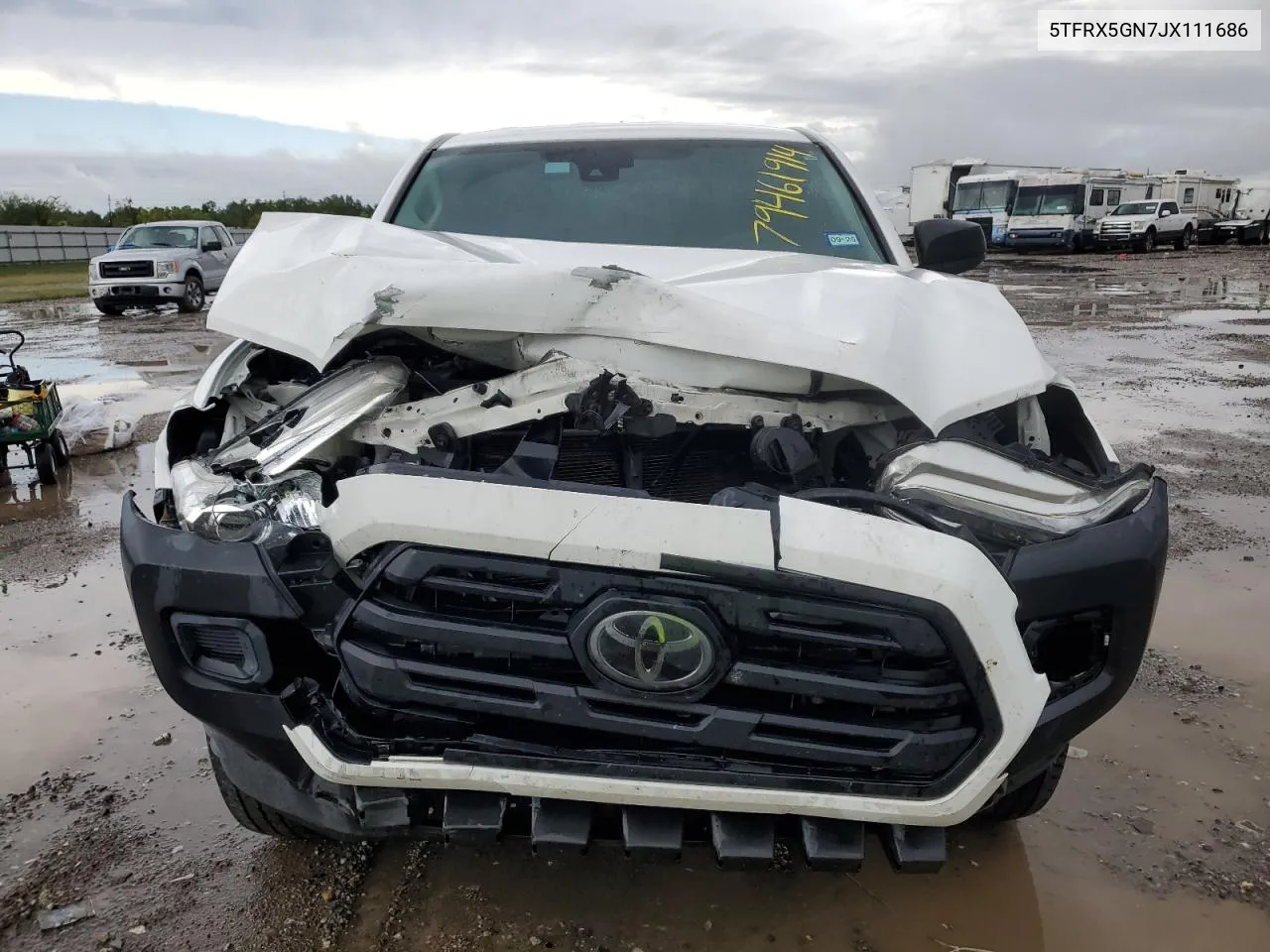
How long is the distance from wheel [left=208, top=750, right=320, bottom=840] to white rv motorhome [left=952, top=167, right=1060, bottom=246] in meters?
31.2

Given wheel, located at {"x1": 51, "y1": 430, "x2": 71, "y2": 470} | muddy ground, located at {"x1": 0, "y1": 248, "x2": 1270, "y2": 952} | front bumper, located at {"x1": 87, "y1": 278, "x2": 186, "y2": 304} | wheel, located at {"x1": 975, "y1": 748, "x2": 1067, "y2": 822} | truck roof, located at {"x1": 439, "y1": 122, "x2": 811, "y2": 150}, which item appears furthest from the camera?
front bumper, located at {"x1": 87, "y1": 278, "x2": 186, "y2": 304}

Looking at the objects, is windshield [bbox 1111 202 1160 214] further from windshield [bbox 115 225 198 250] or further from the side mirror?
the side mirror

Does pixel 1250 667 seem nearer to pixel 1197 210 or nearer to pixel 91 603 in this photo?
pixel 91 603

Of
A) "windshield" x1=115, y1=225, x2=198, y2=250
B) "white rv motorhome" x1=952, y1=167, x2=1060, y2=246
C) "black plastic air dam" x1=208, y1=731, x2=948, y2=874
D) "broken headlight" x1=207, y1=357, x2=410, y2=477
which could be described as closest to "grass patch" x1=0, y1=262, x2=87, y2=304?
"windshield" x1=115, y1=225, x2=198, y2=250

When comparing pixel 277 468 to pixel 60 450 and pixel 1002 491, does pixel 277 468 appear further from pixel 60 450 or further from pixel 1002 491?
pixel 60 450

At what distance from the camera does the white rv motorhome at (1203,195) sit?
111ft

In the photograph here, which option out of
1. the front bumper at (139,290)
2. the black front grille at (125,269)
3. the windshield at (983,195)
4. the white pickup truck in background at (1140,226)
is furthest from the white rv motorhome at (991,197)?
the black front grille at (125,269)

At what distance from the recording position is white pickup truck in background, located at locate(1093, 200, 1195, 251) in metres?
29.8

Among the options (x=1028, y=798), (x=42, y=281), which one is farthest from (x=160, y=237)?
(x=1028, y=798)

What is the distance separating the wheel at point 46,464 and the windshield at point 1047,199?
30.1 meters

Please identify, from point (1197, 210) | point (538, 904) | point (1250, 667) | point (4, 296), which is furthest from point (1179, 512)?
point (1197, 210)

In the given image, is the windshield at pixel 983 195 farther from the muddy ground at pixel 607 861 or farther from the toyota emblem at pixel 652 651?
the toyota emblem at pixel 652 651

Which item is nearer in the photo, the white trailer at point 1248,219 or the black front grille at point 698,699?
the black front grille at point 698,699

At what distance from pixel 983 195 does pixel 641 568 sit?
32700 mm
